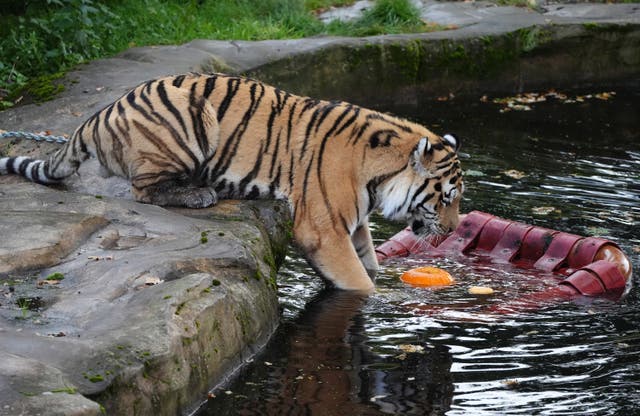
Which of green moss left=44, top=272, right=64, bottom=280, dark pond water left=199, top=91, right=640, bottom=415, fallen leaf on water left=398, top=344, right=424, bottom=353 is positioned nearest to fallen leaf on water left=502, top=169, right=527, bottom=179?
dark pond water left=199, top=91, right=640, bottom=415

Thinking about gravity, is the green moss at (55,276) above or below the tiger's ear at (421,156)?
below

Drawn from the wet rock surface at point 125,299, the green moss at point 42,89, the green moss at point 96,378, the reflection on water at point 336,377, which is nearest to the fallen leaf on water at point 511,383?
the reflection on water at point 336,377

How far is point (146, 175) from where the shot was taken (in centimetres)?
596

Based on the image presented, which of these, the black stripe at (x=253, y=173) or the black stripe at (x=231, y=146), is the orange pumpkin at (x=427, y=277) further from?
the black stripe at (x=231, y=146)

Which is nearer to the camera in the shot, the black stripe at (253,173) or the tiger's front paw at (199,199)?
the tiger's front paw at (199,199)

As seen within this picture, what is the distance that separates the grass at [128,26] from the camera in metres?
9.52

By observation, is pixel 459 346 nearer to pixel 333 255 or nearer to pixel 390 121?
pixel 333 255

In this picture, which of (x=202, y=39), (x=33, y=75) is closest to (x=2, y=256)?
(x=33, y=75)

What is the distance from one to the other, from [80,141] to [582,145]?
5461 millimetres

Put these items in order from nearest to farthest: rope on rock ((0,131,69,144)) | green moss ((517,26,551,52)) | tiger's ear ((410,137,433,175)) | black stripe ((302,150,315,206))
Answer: tiger's ear ((410,137,433,175)) → black stripe ((302,150,315,206)) → rope on rock ((0,131,69,144)) → green moss ((517,26,551,52))

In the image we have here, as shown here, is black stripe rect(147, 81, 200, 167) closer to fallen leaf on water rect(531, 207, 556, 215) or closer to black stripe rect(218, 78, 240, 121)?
black stripe rect(218, 78, 240, 121)

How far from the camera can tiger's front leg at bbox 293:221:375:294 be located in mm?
5879

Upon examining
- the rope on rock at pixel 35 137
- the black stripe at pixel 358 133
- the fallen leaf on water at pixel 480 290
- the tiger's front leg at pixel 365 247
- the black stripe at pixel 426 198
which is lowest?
the fallen leaf on water at pixel 480 290

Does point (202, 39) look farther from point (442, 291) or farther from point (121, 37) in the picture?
point (442, 291)
